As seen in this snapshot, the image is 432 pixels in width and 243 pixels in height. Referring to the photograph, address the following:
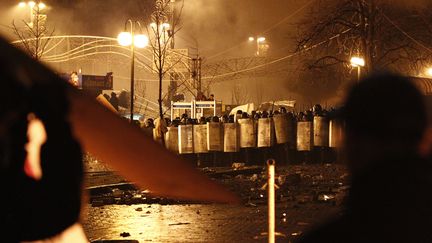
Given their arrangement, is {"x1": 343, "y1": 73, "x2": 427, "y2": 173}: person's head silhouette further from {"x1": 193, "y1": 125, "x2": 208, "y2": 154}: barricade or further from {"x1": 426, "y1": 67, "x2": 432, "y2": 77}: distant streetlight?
{"x1": 426, "y1": 67, "x2": 432, "y2": 77}: distant streetlight

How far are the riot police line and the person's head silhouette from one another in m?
19.0

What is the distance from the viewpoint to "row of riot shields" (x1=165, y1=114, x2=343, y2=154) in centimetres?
2191

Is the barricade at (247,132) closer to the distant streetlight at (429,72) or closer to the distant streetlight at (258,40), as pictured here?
the distant streetlight at (429,72)

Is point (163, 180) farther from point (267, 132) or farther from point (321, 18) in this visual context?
point (321, 18)

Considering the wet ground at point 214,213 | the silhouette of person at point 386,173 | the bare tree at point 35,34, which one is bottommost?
the wet ground at point 214,213

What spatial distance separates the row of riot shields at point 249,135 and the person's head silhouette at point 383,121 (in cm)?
1902

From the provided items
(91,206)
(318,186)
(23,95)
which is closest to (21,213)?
(23,95)

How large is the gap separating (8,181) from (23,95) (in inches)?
13.6

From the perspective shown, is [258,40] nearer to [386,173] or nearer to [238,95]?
[238,95]

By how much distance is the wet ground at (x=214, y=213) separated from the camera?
11.2 m

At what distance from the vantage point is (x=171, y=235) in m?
11.2

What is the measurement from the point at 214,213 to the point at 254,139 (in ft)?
29.7

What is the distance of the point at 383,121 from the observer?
220cm

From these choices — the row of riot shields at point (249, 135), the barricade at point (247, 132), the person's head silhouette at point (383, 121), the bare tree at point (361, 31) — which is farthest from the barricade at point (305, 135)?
the person's head silhouette at point (383, 121)
